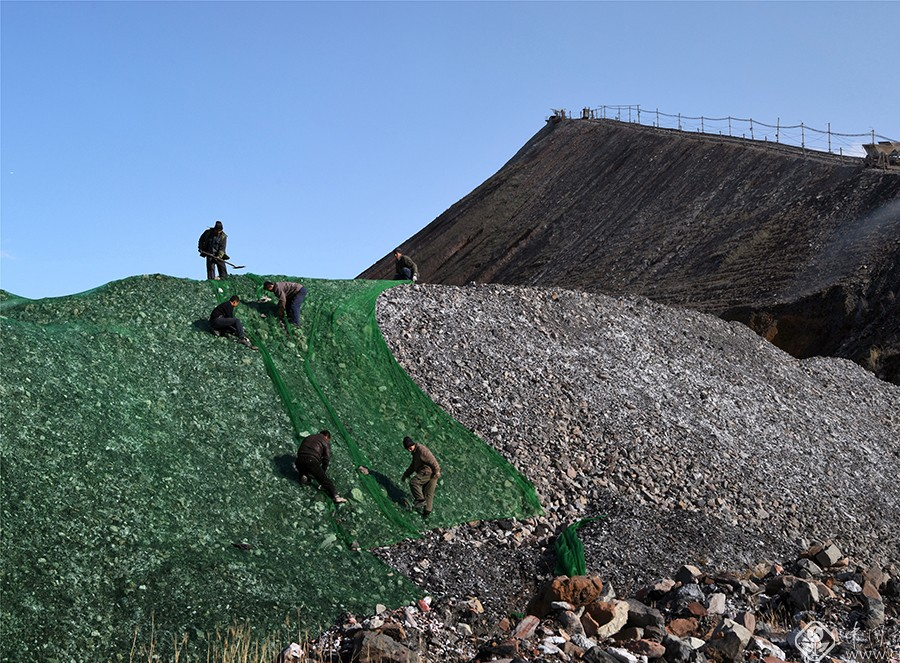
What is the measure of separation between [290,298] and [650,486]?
632 cm

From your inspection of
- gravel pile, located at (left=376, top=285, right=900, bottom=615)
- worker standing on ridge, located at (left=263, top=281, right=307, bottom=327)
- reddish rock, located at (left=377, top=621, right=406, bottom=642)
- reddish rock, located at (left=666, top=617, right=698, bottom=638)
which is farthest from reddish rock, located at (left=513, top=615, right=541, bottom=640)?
worker standing on ridge, located at (left=263, top=281, right=307, bottom=327)

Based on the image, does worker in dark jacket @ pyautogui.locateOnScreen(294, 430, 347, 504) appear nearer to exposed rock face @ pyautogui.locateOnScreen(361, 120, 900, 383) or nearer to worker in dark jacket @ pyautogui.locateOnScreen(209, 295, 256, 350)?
worker in dark jacket @ pyautogui.locateOnScreen(209, 295, 256, 350)

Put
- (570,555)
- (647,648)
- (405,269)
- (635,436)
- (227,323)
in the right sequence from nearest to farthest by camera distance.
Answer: (647,648) < (570,555) < (227,323) < (635,436) < (405,269)

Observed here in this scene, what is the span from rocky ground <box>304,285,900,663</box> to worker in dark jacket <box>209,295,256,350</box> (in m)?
2.79

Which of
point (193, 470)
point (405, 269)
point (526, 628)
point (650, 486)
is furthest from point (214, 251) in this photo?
point (526, 628)

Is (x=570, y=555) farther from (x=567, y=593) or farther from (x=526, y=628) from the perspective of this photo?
(x=526, y=628)

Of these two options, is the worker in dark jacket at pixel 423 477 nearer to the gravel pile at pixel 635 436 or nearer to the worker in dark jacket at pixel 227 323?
the gravel pile at pixel 635 436

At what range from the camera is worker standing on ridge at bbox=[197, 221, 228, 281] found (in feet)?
60.9

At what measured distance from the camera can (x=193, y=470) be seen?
12461 mm

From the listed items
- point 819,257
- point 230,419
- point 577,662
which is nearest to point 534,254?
point 819,257

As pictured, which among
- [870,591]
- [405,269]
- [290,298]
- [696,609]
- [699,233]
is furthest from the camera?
[699,233]

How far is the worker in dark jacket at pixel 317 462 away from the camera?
1284 centimetres

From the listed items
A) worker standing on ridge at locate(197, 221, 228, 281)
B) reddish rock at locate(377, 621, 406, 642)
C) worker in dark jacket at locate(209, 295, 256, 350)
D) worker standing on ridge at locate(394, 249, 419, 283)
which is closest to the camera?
reddish rock at locate(377, 621, 406, 642)

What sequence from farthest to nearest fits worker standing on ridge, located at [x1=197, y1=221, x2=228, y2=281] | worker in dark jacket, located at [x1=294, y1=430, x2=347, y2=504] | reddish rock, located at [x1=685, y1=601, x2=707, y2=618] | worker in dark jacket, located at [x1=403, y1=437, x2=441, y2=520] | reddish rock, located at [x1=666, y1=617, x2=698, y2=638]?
worker standing on ridge, located at [x1=197, y1=221, x2=228, y2=281] < worker in dark jacket, located at [x1=403, y1=437, x2=441, y2=520] < worker in dark jacket, located at [x1=294, y1=430, x2=347, y2=504] < reddish rock, located at [x1=685, y1=601, x2=707, y2=618] < reddish rock, located at [x1=666, y1=617, x2=698, y2=638]
